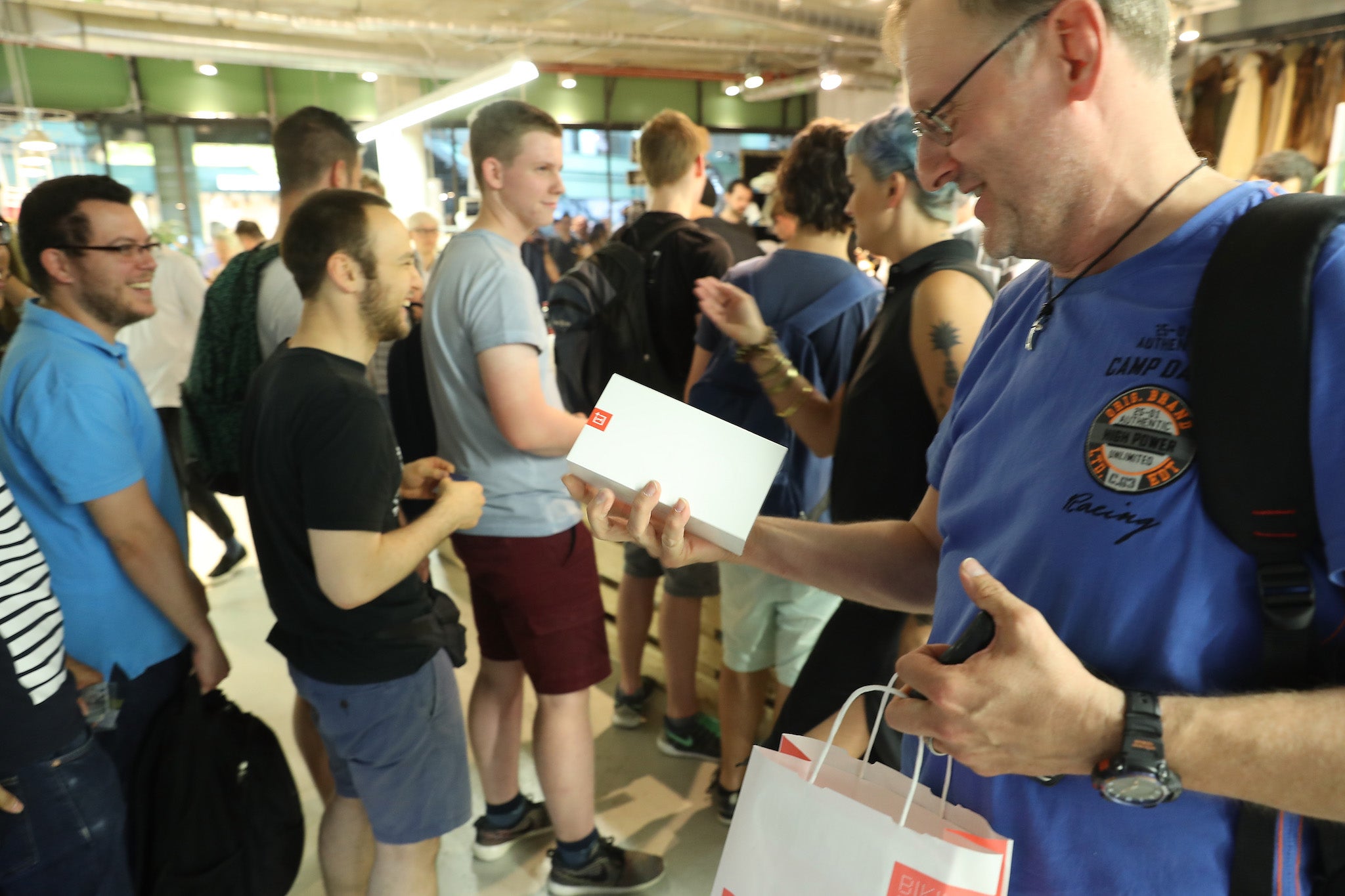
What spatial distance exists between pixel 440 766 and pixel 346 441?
79cm

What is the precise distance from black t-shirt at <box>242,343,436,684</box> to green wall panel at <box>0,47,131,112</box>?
1115 centimetres

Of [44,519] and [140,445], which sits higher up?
[140,445]

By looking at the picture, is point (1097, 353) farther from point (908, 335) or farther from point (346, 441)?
point (346, 441)

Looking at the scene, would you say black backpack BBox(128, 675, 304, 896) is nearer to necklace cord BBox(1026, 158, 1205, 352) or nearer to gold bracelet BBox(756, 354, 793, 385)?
gold bracelet BBox(756, 354, 793, 385)

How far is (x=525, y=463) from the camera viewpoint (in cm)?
216

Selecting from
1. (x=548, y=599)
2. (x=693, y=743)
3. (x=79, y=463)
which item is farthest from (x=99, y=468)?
(x=693, y=743)

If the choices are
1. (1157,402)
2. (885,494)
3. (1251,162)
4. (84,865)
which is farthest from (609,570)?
(1251,162)

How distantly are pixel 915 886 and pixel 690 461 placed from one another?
55 cm

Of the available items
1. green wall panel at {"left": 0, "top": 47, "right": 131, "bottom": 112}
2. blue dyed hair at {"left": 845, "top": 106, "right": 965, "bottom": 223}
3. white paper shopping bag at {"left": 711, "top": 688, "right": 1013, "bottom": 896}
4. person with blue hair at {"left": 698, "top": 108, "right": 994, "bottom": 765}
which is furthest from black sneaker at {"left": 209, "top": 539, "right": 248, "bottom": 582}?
green wall panel at {"left": 0, "top": 47, "right": 131, "bottom": 112}

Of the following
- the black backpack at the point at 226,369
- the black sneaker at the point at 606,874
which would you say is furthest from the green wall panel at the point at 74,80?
the black sneaker at the point at 606,874

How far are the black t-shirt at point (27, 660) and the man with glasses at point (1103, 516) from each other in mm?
1343

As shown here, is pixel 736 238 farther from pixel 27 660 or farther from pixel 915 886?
pixel 915 886

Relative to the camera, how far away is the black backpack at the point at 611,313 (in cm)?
289

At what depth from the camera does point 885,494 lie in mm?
1795
